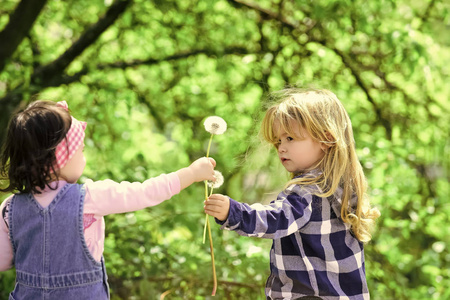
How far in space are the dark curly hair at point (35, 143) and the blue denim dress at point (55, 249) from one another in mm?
57

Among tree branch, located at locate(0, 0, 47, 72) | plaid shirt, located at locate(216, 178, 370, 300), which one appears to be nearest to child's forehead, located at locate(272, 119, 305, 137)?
plaid shirt, located at locate(216, 178, 370, 300)

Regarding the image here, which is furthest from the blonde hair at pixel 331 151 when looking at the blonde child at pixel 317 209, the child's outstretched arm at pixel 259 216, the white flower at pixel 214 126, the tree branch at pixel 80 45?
the tree branch at pixel 80 45

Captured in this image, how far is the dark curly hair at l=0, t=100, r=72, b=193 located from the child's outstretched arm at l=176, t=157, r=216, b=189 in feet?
1.22

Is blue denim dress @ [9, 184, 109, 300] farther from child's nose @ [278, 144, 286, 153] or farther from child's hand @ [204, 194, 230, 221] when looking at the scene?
child's nose @ [278, 144, 286, 153]

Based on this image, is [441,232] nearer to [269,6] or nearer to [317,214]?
[269,6]

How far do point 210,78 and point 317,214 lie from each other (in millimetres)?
2105

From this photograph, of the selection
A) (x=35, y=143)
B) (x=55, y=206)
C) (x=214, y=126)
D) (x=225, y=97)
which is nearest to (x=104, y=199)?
(x=55, y=206)

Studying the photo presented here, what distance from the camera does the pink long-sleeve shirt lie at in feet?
5.35

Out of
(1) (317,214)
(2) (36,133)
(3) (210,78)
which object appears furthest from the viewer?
(3) (210,78)

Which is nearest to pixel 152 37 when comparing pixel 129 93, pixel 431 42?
pixel 129 93

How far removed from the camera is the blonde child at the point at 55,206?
1598 mm

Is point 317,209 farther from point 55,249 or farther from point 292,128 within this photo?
point 55,249

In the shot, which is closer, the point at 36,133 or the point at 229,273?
the point at 36,133

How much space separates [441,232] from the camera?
12.0 feet
